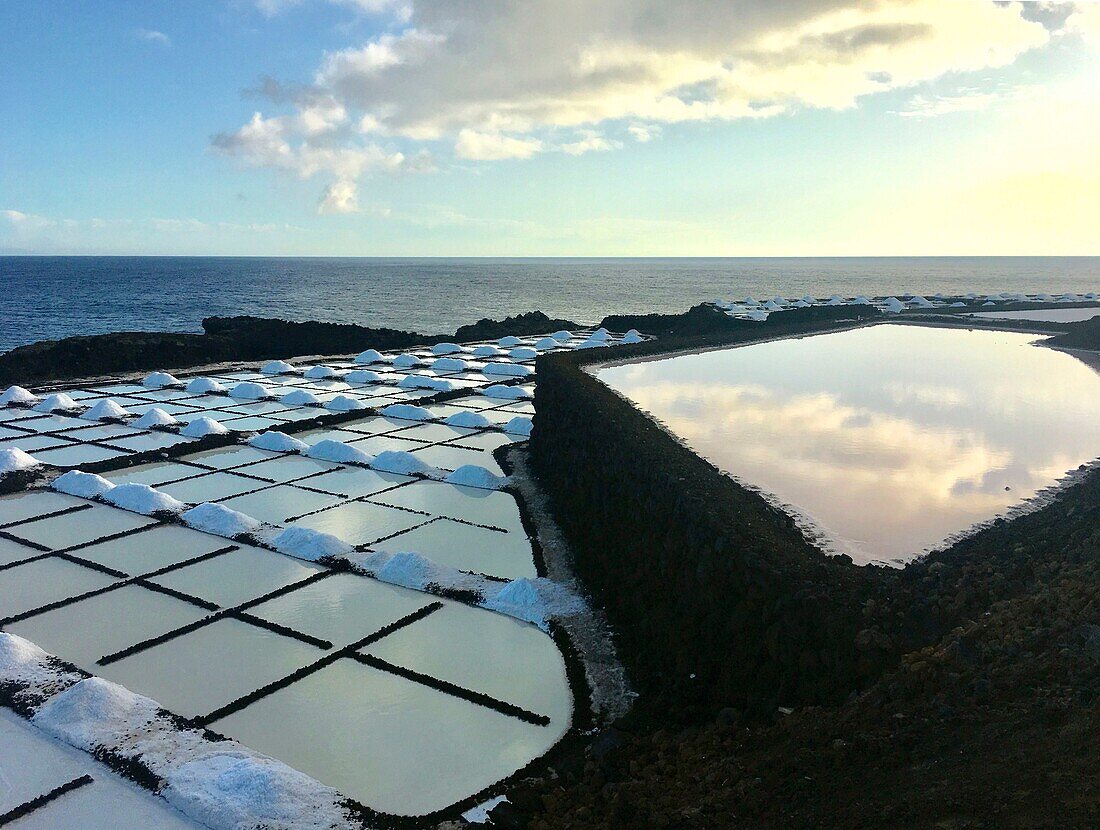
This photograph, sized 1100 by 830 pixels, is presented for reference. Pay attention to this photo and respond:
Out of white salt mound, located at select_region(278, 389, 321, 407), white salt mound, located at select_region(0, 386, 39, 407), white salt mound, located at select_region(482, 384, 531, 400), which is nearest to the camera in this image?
white salt mound, located at select_region(0, 386, 39, 407)

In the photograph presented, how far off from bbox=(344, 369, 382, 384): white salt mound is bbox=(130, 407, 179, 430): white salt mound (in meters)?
8.07

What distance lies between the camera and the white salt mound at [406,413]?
22.3m

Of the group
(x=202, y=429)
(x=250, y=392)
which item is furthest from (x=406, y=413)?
(x=250, y=392)

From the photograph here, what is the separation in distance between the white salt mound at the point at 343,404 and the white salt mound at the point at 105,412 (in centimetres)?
577

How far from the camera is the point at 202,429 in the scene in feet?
64.4

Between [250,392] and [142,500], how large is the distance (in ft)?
38.0

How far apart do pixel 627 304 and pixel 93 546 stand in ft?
263

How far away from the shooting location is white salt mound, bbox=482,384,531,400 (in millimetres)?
25228

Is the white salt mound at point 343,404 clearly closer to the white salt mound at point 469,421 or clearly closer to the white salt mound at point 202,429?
the white salt mound at point 469,421

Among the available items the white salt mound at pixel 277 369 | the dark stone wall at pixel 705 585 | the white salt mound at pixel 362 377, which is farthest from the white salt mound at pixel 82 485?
the white salt mound at pixel 277 369

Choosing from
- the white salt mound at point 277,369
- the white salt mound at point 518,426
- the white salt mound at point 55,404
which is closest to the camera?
the white salt mound at point 518,426

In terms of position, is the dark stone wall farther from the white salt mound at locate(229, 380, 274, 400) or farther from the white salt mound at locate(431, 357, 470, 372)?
the white salt mound at locate(431, 357, 470, 372)

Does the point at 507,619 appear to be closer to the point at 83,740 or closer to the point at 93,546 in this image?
the point at 83,740

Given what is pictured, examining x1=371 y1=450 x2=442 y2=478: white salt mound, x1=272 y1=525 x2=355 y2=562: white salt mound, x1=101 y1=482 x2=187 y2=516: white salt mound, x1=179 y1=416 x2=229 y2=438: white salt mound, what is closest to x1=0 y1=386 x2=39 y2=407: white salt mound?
x1=179 y1=416 x2=229 y2=438: white salt mound
